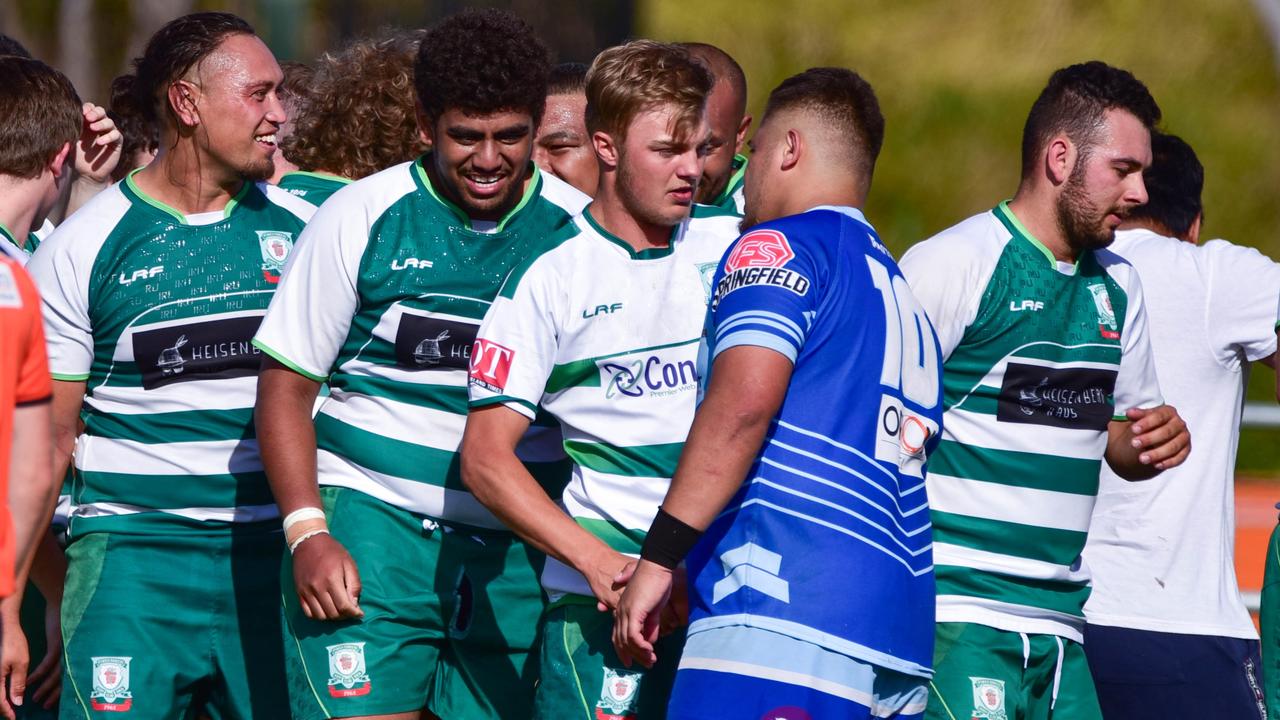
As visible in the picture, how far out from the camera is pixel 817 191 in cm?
357

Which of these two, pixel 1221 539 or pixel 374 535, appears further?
pixel 1221 539

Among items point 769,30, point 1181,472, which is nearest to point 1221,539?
point 1181,472

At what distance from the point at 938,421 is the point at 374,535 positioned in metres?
1.50

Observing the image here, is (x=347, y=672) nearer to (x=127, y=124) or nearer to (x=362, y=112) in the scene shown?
(x=362, y=112)

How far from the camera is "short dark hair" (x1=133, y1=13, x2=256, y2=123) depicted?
4.23 meters

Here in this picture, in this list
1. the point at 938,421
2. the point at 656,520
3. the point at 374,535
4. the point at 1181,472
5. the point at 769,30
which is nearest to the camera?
the point at 656,520

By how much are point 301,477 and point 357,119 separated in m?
1.35

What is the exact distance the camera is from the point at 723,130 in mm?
5004

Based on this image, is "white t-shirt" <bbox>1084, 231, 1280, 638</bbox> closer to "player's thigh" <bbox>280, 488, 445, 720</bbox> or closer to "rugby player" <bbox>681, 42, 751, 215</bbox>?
"rugby player" <bbox>681, 42, 751, 215</bbox>

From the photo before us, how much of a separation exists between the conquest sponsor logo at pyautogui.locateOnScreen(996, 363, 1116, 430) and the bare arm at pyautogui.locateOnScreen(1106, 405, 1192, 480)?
3.1 inches

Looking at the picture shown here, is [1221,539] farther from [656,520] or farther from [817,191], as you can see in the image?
[656,520]

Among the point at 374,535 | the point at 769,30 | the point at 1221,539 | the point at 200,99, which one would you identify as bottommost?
the point at 374,535

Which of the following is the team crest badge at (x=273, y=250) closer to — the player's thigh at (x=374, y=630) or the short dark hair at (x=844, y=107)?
the player's thigh at (x=374, y=630)

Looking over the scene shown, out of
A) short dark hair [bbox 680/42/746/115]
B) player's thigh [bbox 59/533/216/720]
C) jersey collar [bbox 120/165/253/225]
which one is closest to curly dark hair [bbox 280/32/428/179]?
jersey collar [bbox 120/165/253/225]
